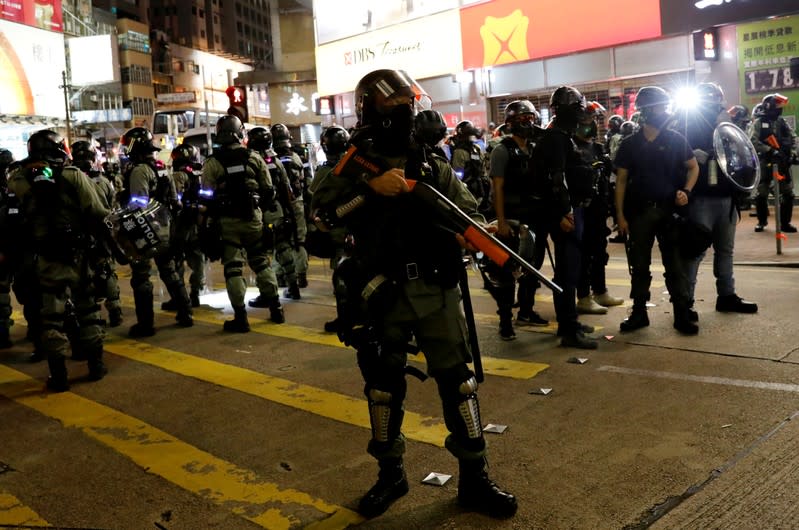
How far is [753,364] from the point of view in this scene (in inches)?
231

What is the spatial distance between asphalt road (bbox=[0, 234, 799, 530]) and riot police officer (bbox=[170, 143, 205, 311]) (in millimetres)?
2476

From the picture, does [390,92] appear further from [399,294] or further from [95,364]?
[95,364]

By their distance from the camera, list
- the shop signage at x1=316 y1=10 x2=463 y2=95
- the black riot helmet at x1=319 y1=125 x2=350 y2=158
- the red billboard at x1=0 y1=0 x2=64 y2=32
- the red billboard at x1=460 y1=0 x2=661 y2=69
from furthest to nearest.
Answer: the red billboard at x1=0 y1=0 x2=64 y2=32, the shop signage at x1=316 y1=10 x2=463 y2=95, the red billboard at x1=460 y1=0 x2=661 y2=69, the black riot helmet at x1=319 y1=125 x2=350 y2=158

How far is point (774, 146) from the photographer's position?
1208cm

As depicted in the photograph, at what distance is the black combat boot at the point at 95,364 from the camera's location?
6973 mm

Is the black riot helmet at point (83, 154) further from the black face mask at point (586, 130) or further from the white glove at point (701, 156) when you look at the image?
the white glove at point (701, 156)

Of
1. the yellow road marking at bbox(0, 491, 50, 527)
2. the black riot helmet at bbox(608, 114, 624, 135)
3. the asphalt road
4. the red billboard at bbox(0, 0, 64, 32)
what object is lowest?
the yellow road marking at bbox(0, 491, 50, 527)

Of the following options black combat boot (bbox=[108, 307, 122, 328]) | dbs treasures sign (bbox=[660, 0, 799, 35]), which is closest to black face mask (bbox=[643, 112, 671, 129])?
black combat boot (bbox=[108, 307, 122, 328])

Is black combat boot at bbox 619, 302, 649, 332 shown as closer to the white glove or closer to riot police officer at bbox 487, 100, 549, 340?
riot police officer at bbox 487, 100, 549, 340

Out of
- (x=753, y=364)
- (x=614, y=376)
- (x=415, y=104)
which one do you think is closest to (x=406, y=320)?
(x=415, y=104)

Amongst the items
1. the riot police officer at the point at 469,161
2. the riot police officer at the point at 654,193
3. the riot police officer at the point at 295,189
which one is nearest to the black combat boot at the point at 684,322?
the riot police officer at the point at 654,193

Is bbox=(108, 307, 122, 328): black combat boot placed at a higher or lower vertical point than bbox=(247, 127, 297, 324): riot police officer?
lower

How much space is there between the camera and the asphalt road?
12.8ft

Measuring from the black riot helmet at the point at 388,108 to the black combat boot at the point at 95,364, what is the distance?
4.16 meters
